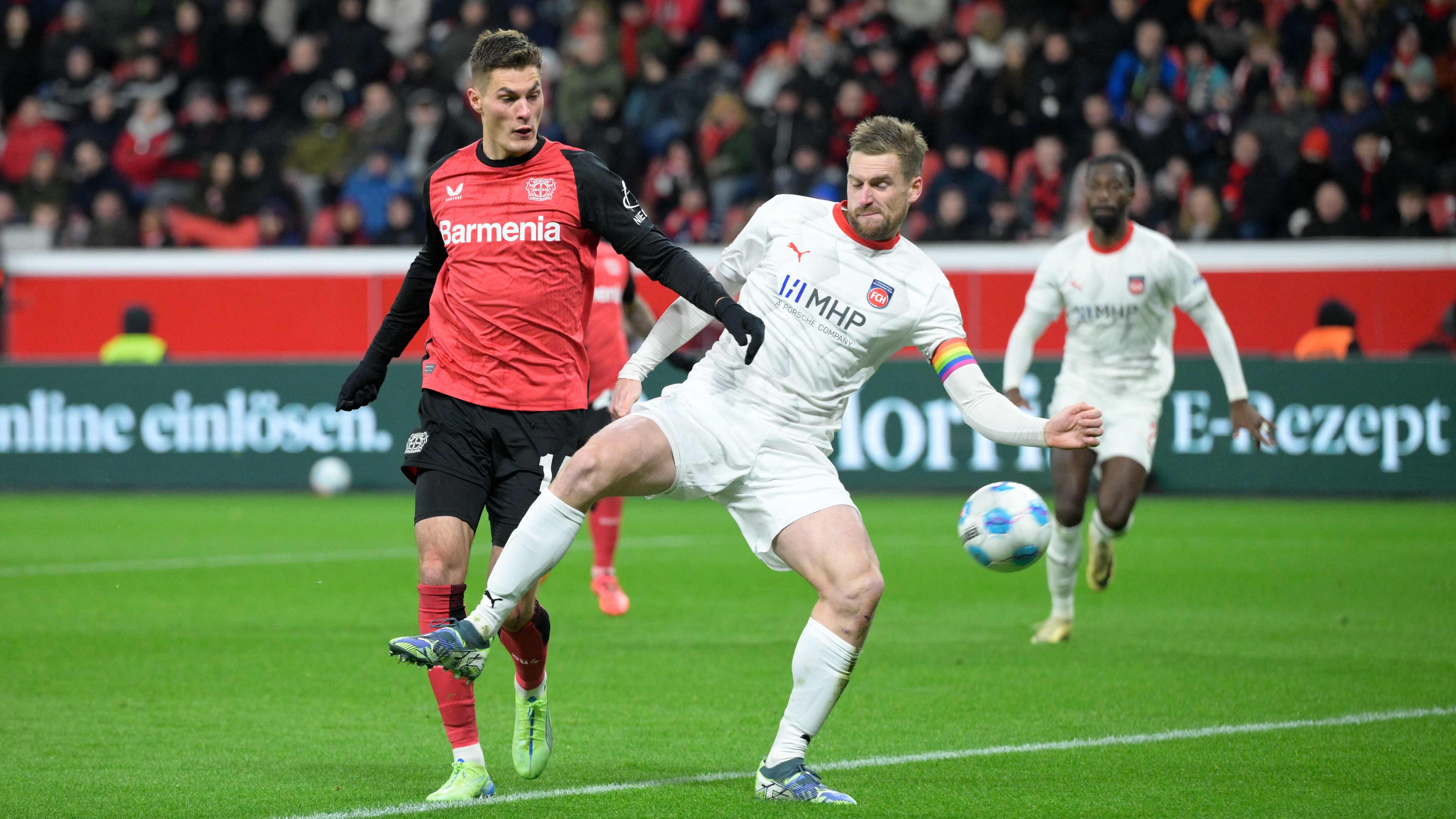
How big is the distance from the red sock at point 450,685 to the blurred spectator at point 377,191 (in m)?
15.6

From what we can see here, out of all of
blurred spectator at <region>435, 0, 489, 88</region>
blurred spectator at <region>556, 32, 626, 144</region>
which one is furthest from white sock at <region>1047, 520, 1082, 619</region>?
blurred spectator at <region>435, 0, 489, 88</region>

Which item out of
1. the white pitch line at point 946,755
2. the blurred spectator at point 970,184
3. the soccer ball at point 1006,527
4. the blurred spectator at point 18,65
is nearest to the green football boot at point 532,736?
the white pitch line at point 946,755

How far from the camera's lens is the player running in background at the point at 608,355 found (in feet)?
34.4

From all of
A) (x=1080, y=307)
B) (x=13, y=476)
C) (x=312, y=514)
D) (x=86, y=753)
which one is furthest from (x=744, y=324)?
(x=13, y=476)

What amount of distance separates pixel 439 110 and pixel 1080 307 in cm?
1323

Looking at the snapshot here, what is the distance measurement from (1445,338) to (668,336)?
12.9 meters

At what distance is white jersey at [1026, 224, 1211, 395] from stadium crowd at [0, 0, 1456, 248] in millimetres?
8322

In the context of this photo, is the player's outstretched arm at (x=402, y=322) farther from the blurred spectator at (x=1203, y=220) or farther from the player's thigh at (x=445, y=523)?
the blurred spectator at (x=1203, y=220)

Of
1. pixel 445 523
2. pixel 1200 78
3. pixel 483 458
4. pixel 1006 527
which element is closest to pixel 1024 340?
pixel 1006 527

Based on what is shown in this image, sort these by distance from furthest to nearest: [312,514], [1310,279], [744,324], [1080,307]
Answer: [1310,279], [312,514], [1080,307], [744,324]

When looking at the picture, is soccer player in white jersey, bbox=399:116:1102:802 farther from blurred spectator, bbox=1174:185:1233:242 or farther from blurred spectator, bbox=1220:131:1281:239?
blurred spectator, bbox=1220:131:1281:239

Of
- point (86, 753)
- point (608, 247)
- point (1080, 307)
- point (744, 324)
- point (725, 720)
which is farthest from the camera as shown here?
point (608, 247)

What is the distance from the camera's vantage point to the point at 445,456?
19.0 ft

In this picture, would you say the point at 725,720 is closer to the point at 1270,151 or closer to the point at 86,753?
the point at 86,753
